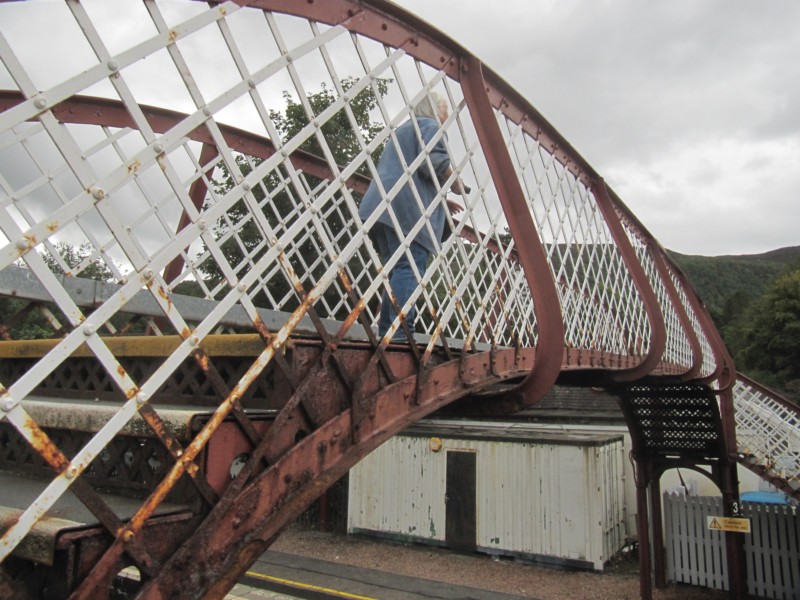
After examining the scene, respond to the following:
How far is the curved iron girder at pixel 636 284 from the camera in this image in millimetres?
5617

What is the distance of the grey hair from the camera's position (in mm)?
3104

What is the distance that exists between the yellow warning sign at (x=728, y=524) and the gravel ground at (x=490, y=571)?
6.08 feet

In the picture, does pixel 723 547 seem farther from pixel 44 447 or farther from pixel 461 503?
pixel 44 447

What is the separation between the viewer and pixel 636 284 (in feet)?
20.3

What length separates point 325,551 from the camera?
13391 mm

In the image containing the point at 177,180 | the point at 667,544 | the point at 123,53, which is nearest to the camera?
the point at 123,53

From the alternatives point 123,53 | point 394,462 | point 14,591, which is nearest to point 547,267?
point 123,53

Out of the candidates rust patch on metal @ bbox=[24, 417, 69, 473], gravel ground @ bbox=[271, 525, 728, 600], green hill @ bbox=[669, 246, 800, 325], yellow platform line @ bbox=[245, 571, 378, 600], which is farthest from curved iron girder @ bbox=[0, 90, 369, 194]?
green hill @ bbox=[669, 246, 800, 325]

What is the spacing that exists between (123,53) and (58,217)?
1.56 ft

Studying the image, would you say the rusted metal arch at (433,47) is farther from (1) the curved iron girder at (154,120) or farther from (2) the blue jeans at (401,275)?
(1) the curved iron girder at (154,120)

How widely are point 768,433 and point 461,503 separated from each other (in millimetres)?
6270

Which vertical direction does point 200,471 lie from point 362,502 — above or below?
above

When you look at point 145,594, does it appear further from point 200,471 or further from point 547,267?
point 547,267

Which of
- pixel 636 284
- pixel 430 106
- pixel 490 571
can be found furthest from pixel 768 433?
pixel 430 106
